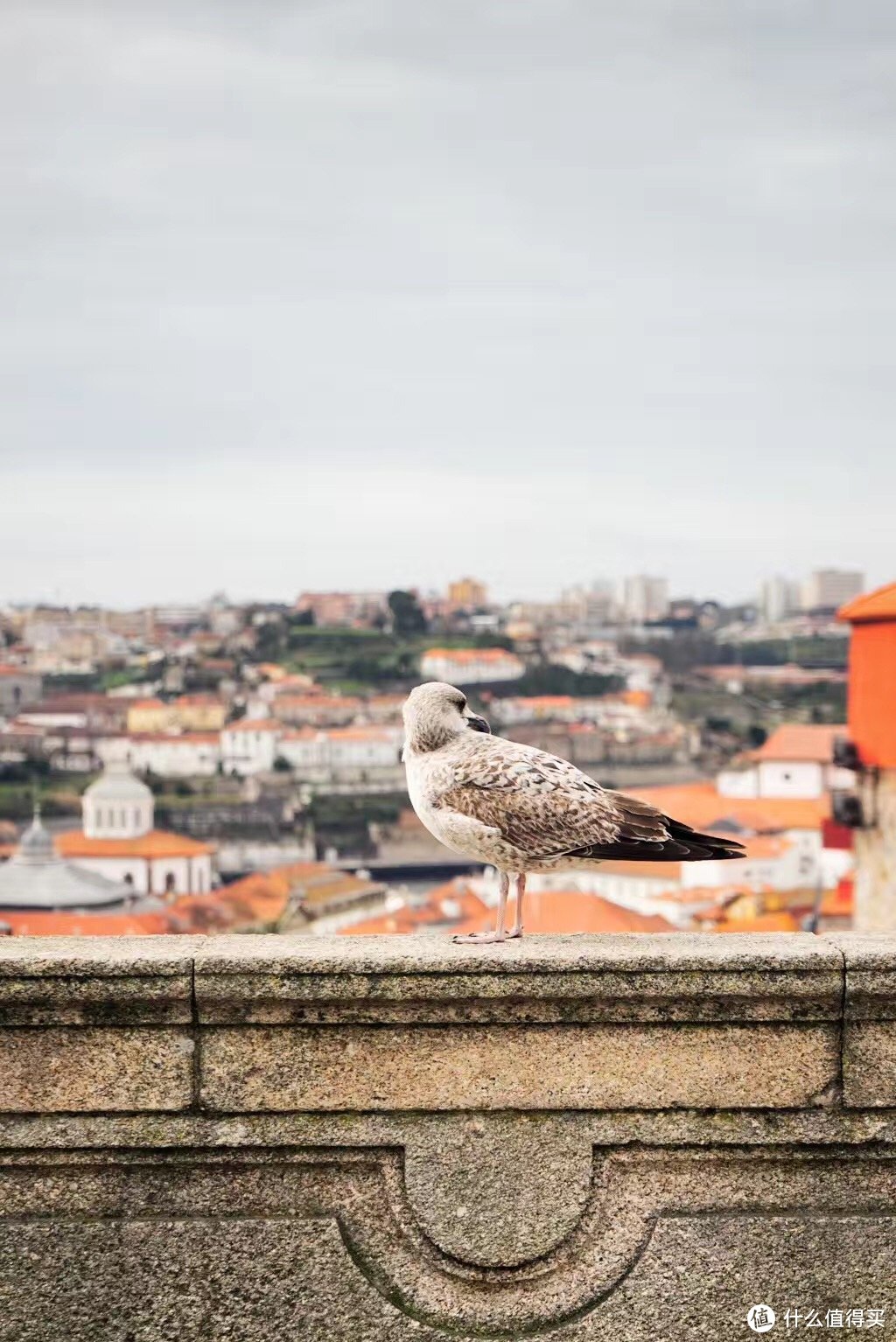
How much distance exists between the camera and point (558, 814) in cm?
294

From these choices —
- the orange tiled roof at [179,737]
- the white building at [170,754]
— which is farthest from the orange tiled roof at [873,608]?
the orange tiled roof at [179,737]

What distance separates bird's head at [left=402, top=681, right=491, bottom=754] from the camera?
310 centimetres

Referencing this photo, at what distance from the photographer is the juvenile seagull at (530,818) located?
9.64 feet

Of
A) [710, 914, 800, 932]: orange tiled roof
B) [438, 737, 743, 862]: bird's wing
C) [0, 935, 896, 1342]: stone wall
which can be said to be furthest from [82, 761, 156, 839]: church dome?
[0, 935, 896, 1342]: stone wall

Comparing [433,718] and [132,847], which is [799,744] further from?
[433,718]

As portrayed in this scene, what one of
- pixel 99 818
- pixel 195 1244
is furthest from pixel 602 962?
pixel 99 818

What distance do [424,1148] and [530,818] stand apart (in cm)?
57

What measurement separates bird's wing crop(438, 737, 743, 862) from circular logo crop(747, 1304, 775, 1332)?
0.70 metres

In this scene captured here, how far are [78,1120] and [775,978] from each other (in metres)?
1.05

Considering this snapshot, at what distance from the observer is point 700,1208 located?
2.66m

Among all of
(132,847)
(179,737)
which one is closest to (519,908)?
(132,847)

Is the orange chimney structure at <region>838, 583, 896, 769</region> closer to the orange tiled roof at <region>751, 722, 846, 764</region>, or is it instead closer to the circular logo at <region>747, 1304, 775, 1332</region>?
the circular logo at <region>747, 1304, 775, 1332</region>

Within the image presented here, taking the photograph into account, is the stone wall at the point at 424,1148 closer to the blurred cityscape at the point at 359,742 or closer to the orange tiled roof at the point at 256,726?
the blurred cityscape at the point at 359,742

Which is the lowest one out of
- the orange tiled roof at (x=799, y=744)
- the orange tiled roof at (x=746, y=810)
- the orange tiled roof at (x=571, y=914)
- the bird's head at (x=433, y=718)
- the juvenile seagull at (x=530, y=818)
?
the orange tiled roof at (x=746, y=810)
